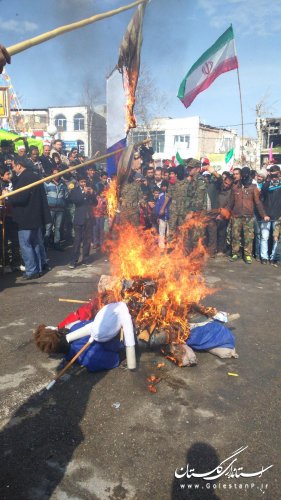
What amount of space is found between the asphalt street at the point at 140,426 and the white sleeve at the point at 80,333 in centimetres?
43

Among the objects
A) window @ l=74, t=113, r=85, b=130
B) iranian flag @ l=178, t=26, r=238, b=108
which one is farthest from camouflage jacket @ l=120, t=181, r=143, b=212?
window @ l=74, t=113, r=85, b=130

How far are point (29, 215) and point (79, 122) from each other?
143 ft

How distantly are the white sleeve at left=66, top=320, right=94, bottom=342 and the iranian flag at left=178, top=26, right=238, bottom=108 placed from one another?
8.15 m

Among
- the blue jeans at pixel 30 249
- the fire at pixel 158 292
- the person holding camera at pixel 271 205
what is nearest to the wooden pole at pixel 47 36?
the fire at pixel 158 292

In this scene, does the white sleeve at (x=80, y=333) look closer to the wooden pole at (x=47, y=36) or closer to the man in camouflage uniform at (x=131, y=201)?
the wooden pole at (x=47, y=36)

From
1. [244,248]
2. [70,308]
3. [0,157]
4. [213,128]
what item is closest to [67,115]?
[213,128]

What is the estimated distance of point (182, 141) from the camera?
47.3 meters

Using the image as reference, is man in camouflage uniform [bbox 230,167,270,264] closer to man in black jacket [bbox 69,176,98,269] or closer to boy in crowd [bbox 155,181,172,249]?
boy in crowd [bbox 155,181,172,249]


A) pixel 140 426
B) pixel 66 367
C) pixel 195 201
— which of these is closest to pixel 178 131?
pixel 195 201

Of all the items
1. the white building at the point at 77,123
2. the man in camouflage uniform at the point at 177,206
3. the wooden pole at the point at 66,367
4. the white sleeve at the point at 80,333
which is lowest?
the wooden pole at the point at 66,367

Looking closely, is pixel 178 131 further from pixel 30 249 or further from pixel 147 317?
pixel 147 317

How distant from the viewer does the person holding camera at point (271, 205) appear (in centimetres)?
1034

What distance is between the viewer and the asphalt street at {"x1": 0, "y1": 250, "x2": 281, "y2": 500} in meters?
2.88

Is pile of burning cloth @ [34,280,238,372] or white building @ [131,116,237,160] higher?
white building @ [131,116,237,160]
